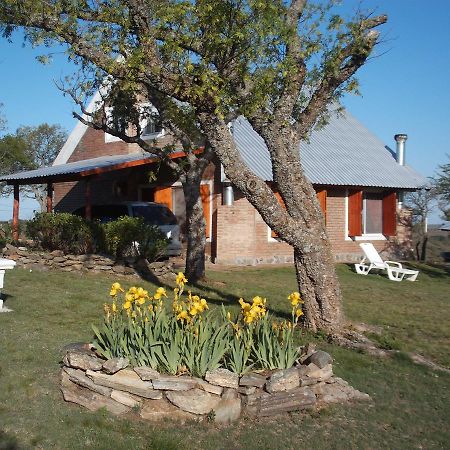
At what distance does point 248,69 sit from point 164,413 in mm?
5685

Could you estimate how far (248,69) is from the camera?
930 cm

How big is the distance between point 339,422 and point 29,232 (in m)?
11.7

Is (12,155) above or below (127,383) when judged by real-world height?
above

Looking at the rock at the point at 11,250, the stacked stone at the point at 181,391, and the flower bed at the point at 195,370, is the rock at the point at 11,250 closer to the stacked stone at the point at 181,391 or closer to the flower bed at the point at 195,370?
the flower bed at the point at 195,370

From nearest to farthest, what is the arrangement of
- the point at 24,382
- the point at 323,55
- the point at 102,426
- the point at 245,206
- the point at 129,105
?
the point at 102,426 < the point at 24,382 < the point at 323,55 < the point at 129,105 < the point at 245,206

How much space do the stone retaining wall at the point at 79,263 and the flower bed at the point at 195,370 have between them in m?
7.71

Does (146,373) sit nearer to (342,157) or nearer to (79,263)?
(79,263)

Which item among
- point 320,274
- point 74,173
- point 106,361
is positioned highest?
point 74,173

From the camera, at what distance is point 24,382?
594 cm

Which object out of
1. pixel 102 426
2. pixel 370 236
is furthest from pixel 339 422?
pixel 370 236

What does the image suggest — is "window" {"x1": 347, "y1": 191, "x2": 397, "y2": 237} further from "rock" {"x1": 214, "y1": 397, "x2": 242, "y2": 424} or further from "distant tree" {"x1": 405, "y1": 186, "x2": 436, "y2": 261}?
"rock" {"x1": 214, "y1": 397, "x2": 242, "y2": 424}

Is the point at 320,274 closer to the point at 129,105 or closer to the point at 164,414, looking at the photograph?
the point at 164,414

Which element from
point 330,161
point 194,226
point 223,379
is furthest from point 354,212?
point 223,379

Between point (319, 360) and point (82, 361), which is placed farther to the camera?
point (319, 360)
